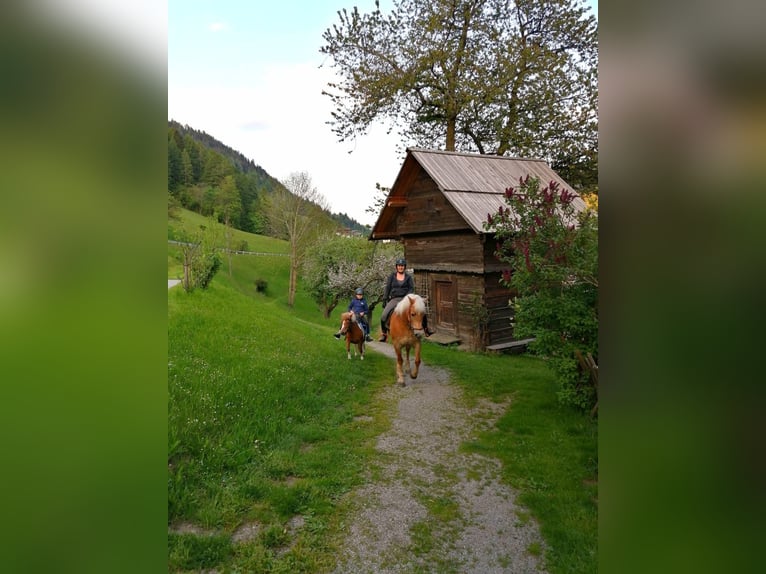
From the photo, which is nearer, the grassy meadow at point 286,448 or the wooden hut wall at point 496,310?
the grassy meadow at point 286,448

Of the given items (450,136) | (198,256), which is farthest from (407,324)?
(450,136)

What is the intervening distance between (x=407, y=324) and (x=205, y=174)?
12.6ft

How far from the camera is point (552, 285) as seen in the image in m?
4.30

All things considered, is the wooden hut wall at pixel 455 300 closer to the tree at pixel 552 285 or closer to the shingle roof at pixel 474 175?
the shingle roof at pixel 474 175

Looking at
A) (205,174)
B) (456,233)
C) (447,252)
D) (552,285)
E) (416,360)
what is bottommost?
(416,360)

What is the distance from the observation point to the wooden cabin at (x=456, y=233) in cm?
892

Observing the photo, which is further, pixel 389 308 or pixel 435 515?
pixel 389 308

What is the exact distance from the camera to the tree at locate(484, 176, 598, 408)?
3.84m

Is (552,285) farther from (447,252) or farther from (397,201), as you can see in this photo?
(397,201)

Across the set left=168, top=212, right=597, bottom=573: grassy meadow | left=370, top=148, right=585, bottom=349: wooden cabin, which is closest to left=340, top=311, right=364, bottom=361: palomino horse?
left=168, top=212, right=597, bottom=573: grassy meadow

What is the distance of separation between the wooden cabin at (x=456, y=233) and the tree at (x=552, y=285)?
11.3 feet

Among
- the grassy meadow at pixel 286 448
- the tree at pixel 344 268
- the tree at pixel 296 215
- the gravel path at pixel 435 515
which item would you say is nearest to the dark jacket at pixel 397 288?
the grassy meadow at pixel 286 448

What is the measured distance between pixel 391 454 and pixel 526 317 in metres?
2.18

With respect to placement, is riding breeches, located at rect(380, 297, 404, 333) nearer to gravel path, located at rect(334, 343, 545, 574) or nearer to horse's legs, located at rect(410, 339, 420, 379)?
horse's legs, located at rect(410, 339, 420, 379)
